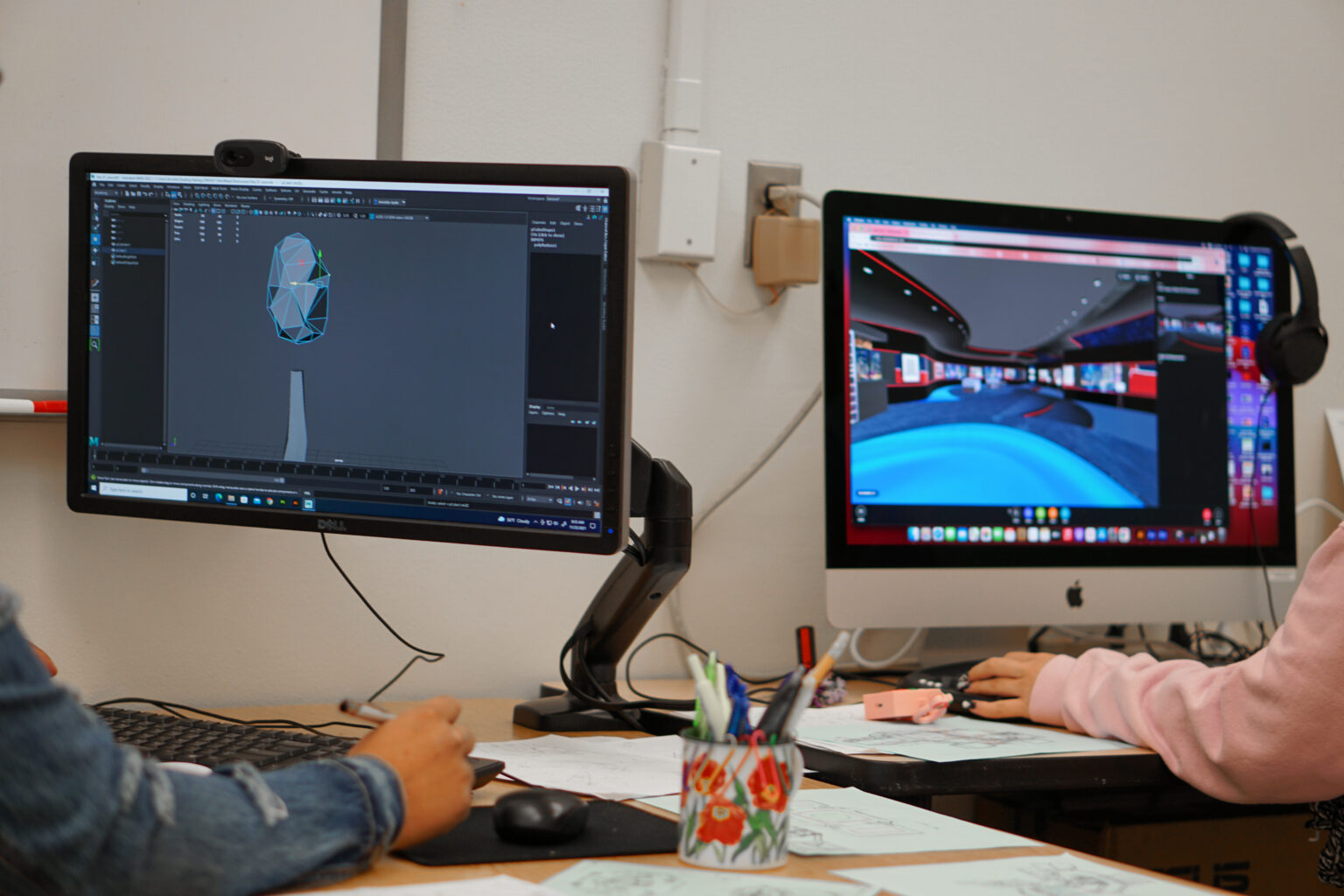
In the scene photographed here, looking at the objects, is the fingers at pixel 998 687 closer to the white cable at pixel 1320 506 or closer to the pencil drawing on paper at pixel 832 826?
the pencil drawing on paper at pixel 832 826

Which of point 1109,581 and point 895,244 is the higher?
point 895,244

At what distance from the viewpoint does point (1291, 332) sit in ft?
5.02

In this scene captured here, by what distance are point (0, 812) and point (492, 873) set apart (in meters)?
0.27

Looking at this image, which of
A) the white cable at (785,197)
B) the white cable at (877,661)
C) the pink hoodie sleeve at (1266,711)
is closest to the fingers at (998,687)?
the pink hoodie sleeve at (1266,711)

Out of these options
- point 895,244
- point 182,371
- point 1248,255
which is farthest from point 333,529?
point 1248,255

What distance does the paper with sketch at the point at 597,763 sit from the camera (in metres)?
0.92

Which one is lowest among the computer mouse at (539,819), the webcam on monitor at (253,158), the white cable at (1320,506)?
the computer mouse at (539,819)

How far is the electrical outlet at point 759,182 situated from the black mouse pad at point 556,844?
35.4 inches

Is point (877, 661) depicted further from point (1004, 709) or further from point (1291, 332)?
point (1291, 332)

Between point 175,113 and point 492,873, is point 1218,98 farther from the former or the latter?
point 492,873

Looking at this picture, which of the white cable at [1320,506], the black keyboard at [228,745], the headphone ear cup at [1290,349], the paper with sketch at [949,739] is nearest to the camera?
the black keyboard at [228,745]

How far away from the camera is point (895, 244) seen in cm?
142

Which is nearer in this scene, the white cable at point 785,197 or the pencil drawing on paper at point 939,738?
the pencil drawing on paper at point 939,738

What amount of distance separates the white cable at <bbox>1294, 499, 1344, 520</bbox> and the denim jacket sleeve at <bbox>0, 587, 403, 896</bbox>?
162 cm
